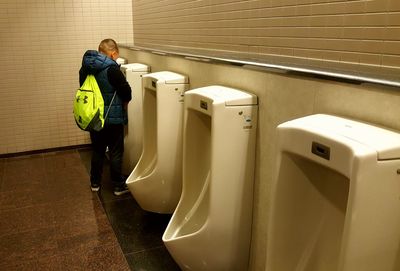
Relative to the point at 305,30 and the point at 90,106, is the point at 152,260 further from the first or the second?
the point at 305,30

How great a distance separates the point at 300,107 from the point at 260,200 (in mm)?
551

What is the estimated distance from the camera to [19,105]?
434cm

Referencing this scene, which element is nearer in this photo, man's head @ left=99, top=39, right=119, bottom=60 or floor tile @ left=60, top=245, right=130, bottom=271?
floor tile @ left=60, top=245, right=130, bottom=271

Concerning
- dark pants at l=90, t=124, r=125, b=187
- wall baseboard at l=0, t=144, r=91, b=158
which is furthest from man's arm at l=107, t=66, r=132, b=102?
wall baseboard at l=0, t=144, r=91, b=158

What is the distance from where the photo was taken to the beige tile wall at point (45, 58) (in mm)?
4152

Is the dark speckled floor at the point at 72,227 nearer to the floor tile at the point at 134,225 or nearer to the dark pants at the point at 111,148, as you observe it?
the floor tile at the point at 134,225

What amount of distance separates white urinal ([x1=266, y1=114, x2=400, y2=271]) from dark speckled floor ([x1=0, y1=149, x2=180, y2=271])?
3.77 feet

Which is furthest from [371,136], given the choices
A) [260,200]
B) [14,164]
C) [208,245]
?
[14,164]

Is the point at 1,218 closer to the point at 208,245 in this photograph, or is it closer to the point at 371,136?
the point at 208,245

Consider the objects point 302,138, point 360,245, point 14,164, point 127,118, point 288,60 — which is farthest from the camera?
point 14,164

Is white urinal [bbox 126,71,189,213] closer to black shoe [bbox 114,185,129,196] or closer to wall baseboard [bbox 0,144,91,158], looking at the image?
black shoe [bbox 114,185,129,196]

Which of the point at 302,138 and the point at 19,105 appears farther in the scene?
the point at 19,105

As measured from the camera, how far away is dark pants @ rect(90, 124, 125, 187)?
327 centimetres

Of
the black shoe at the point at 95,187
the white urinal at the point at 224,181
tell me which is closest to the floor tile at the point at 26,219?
the black shoe at the point at 95,187
